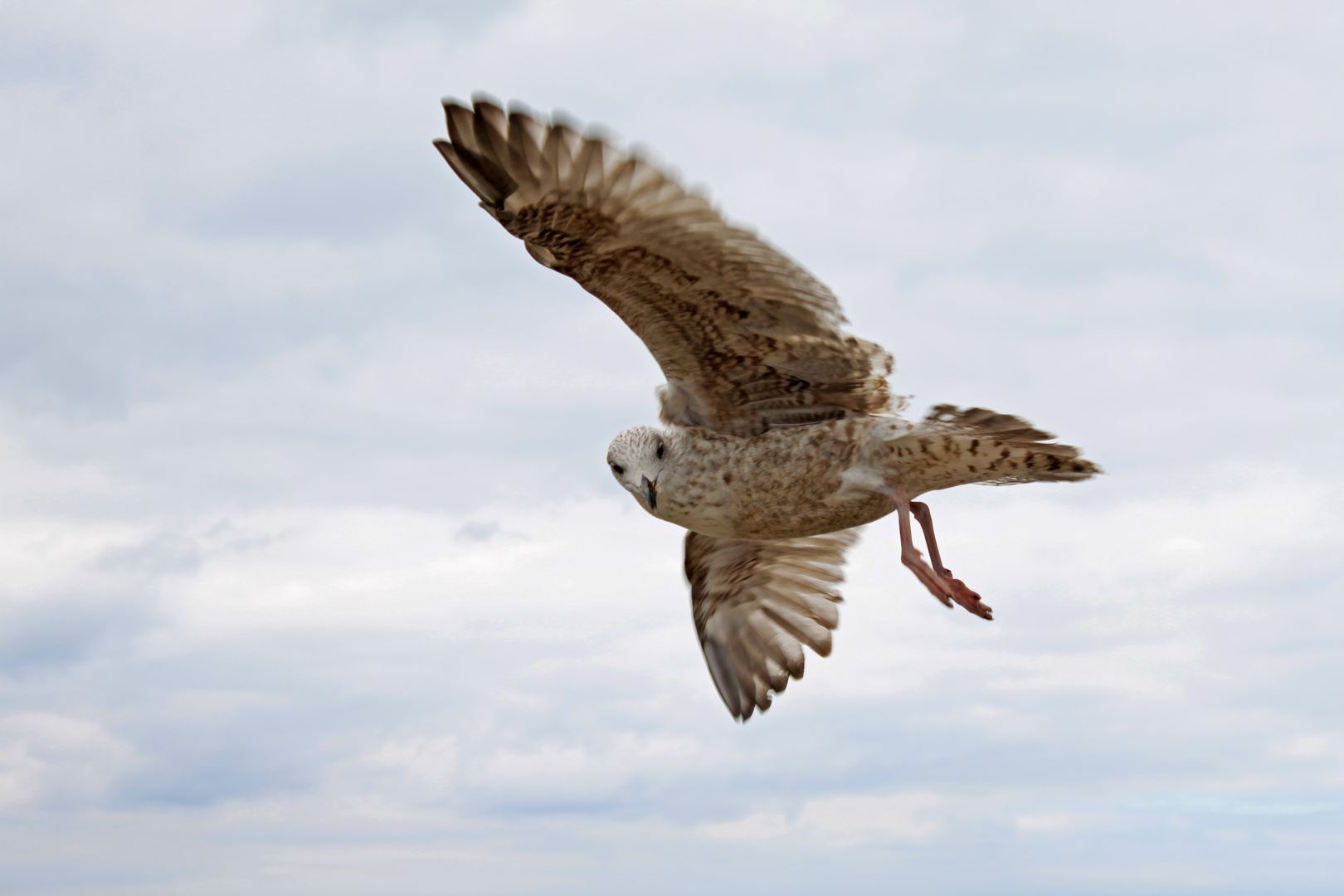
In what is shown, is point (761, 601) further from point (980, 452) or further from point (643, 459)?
point (980, 452)

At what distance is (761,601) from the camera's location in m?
10.4

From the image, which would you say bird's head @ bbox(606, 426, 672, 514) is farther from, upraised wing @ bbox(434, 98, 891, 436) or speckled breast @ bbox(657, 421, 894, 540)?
upraised wing @ bbox(434, 98, 891, 436)

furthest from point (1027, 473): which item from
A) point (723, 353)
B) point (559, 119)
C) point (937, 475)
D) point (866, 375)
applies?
point (559, 119)

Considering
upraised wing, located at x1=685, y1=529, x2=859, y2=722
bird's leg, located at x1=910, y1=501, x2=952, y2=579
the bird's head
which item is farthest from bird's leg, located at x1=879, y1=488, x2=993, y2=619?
upraised wing, located at x1=685, y1=529, x2=859, y2=722

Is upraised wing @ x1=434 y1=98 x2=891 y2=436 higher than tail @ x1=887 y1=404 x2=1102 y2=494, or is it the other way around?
upraised wing @ x1=434 y1=98 x2=891 y2=436

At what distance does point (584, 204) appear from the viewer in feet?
22.4

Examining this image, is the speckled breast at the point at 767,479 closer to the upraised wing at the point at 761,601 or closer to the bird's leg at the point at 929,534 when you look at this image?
the bird's leg at the point at 929,534

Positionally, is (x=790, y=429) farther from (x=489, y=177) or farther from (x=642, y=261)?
(x=489, y=177)

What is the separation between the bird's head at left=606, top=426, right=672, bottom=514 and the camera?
838 centimetres

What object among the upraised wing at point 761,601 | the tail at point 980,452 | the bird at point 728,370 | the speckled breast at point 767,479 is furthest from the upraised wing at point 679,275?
the upraised wing at point 761,601

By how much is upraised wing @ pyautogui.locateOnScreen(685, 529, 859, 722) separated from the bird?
5.92ft

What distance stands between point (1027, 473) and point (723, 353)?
224cm

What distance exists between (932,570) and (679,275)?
8.70 ft

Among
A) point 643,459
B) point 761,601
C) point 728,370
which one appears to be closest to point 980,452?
point 728,370
